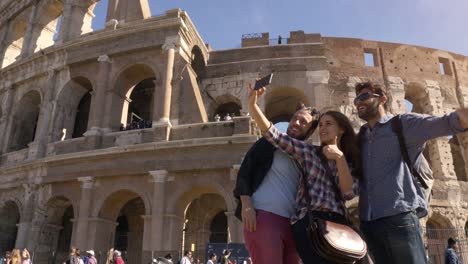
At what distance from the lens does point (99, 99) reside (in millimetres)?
14648

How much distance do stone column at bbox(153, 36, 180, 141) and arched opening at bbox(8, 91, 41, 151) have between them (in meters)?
7.11

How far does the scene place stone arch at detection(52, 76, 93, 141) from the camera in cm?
1555

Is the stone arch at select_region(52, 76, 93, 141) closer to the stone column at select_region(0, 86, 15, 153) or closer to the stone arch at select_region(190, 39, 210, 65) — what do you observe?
the stone column at select_region(0, 86, 15, 153)

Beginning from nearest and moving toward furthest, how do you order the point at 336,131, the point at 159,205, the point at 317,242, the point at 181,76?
the point at 317,242, the point at 336,131, the point at 159,205, the point at 181,76

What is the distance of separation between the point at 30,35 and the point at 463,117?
68.1 ft

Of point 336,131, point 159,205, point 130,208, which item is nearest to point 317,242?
point 336,131

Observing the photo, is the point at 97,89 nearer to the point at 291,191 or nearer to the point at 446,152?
the point at 291,191

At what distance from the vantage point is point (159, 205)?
12.3m

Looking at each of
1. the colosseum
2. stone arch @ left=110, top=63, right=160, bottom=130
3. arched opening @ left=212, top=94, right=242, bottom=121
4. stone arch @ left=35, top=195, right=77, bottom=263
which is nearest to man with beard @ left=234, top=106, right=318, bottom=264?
the colosseum

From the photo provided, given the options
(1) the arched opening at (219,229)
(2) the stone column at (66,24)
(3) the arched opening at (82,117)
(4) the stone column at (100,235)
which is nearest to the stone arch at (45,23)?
(2) the stone column at (66,24)

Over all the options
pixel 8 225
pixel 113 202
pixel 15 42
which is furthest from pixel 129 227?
pixel 15 42

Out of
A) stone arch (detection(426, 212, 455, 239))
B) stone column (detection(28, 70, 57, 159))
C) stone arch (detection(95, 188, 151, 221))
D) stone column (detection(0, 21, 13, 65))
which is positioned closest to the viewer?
stone arch (detection(95, 188, 151, 221))

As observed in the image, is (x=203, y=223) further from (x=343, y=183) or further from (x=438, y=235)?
(x=343, y=183)

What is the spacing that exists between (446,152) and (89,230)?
576 inches
